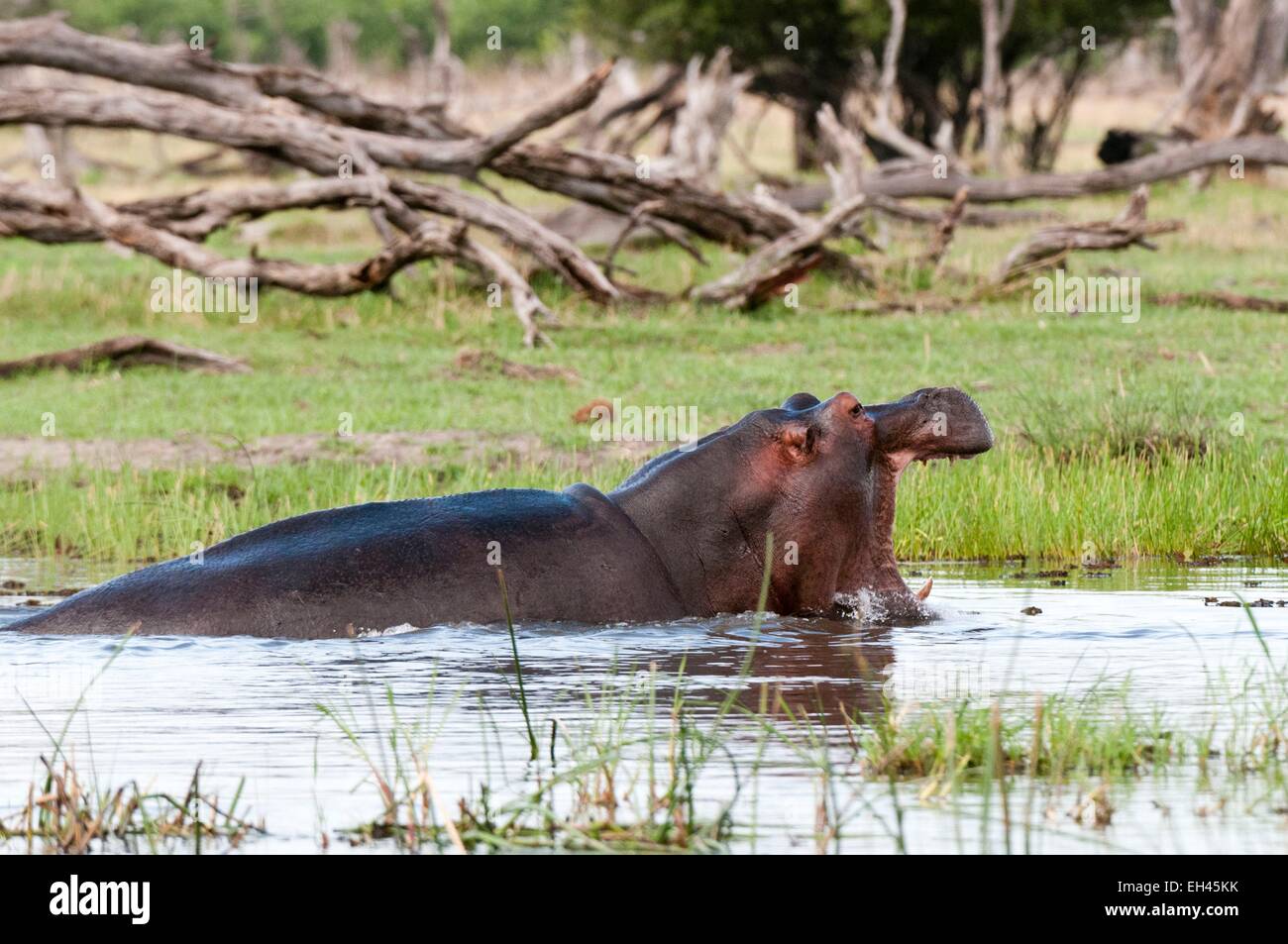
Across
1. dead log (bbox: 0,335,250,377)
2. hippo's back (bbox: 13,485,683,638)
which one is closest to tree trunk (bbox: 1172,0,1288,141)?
dead log (bbox: 0,335,250,377)

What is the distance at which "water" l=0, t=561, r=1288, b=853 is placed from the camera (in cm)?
343

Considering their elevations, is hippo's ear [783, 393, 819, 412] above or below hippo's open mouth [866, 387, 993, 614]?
above

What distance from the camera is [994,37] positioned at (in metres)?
24.1

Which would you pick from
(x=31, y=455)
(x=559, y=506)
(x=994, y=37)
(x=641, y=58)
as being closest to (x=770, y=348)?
(x=31, y=455)

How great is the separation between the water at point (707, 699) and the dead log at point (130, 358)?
645 cm

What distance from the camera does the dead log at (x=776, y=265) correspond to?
13570mm

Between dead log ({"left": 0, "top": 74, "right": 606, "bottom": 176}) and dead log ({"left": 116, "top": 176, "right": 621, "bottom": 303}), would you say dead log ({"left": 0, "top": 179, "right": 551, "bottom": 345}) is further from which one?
dead log ({"left": 0, "top": 74, "right": 606, "bottom": 176})

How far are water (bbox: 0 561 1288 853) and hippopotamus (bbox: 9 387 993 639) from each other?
2.6 inches

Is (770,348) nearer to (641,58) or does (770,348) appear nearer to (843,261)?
(843,261)

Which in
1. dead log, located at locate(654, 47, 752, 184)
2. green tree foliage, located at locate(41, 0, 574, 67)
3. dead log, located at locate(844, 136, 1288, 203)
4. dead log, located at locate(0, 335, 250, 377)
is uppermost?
green tree foliage, located at locate(41, 0, 574, 67)

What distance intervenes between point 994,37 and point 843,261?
A: 1049cm

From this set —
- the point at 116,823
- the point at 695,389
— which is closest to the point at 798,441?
the point at 116,823

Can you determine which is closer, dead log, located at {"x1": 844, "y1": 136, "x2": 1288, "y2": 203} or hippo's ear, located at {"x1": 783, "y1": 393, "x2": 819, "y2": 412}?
hippo's ear, located at {"x1": 783, "y1": 393, "x2": 819, "y2": 412}

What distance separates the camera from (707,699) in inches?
179
